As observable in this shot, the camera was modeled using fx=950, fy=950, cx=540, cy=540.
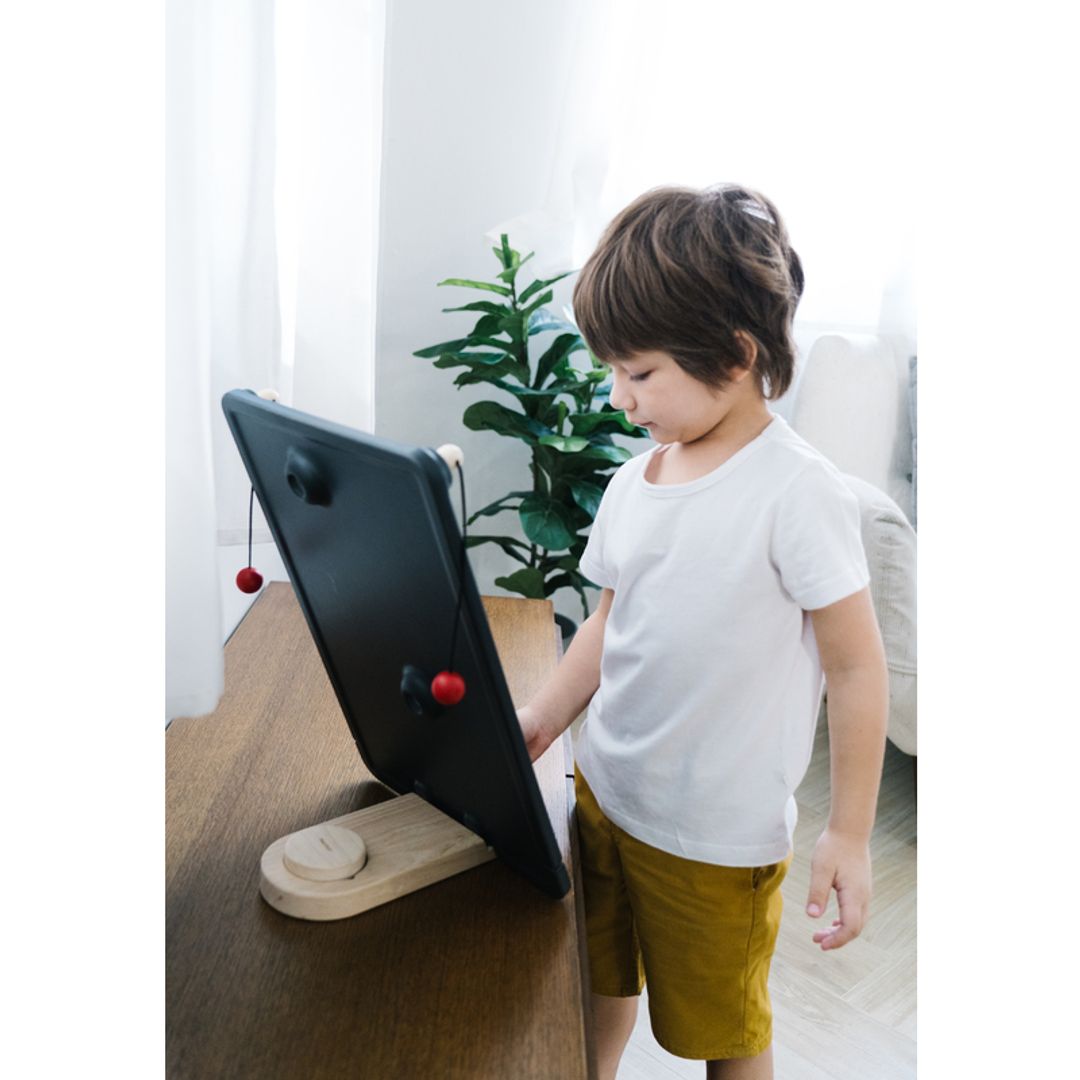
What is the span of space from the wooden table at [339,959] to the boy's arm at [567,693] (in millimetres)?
51

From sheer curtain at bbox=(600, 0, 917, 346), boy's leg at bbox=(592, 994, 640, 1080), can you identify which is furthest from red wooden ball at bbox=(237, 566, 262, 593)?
sheer curtain at bbox=(600, 0, 917, 346)

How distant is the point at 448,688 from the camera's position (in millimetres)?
583

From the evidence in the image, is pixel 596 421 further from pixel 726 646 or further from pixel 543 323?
pixel 726 646

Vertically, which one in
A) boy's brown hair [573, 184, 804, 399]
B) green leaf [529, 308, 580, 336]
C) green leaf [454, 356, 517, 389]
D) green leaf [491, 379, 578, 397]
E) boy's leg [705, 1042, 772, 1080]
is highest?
boy's brown hair [573, 184, 804, 399]

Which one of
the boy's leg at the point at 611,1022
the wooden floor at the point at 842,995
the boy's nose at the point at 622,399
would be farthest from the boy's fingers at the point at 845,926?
the wooden floor at the point at 842,995

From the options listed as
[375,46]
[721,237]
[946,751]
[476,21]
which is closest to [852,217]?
[476,21]

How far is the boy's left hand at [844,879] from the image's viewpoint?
82 cm

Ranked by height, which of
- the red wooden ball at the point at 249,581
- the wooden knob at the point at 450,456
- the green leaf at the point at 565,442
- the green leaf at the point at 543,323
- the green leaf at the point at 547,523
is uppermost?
the wooden knob at the point at 450,456

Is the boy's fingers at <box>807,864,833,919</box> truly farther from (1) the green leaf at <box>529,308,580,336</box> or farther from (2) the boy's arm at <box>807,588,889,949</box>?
(1) the green leaf at <box>529,308,580,336</box>

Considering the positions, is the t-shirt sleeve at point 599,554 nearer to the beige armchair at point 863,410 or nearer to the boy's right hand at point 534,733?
the boy's right hand at point 534,733

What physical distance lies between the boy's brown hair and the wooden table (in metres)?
0.42

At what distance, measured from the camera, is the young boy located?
832 mm

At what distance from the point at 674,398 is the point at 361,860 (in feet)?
1.59

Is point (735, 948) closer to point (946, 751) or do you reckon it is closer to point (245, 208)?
point (946, 751)
